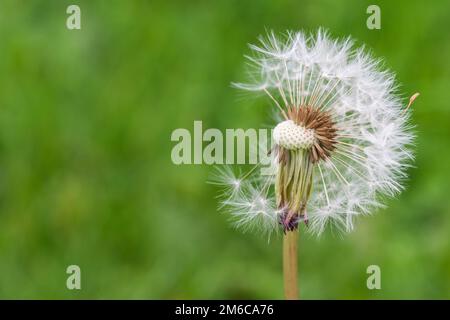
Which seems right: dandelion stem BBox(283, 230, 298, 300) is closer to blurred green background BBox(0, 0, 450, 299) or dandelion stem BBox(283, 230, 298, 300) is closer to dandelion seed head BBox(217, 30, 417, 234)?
dandelion seed head BBox(217, 30, 417, 234)

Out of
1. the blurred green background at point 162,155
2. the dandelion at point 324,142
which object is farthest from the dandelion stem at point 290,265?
the blurred green background at point 162,155

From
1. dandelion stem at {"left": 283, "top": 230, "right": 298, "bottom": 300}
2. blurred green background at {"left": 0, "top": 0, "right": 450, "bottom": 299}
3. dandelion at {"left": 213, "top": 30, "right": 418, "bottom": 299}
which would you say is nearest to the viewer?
dandelion stem at {"left": 283, "top": 230, "right": 298, "bottom": 300}

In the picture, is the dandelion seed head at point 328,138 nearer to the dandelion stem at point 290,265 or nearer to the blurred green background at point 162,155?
the dandelion stem at point 290,265

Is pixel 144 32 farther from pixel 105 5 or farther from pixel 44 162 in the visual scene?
pixel 44 162

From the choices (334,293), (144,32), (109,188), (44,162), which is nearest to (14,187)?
(44,162)

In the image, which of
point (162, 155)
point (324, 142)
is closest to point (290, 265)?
point (324, 142)

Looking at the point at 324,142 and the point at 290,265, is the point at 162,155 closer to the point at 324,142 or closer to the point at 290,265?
the point at 324,142

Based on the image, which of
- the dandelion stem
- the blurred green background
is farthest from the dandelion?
the blurred green background
